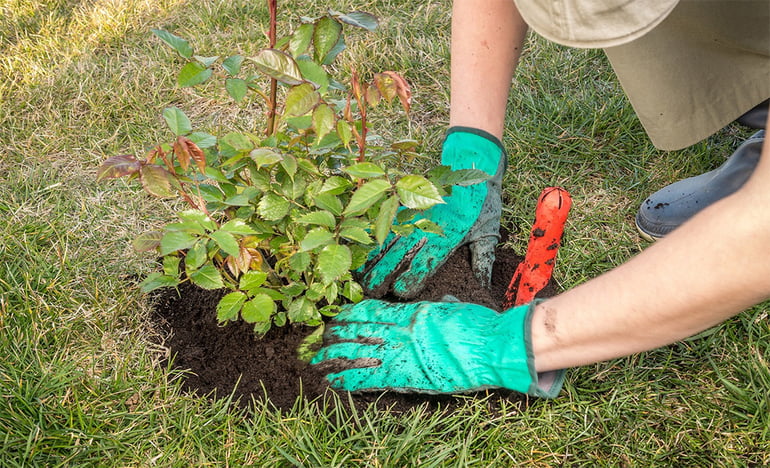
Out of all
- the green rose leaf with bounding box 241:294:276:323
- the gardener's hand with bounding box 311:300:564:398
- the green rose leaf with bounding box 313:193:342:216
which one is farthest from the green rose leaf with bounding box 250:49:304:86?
the gardener's hand with bounding box 311:300:564:398

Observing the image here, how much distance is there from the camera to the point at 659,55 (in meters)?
1.72

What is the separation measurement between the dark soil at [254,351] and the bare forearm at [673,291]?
33cm

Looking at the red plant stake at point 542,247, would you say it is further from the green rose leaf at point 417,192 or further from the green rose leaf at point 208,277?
the green rose leaf at point 208,277

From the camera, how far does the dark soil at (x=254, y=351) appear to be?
1.54 m

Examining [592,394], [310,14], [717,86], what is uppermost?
[717,86]

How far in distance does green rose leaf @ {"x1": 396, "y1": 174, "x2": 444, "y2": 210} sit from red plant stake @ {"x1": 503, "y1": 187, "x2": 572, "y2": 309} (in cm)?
55

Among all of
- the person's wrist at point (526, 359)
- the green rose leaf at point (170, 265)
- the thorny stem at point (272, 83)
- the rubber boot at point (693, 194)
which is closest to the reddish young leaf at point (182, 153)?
the thorny stem at point (272, 83)

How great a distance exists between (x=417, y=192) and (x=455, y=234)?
611 mm

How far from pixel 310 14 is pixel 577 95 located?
135cm

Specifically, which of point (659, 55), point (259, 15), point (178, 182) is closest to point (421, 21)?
point (259, 15)

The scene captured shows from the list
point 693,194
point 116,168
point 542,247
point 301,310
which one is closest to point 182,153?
point 116,168

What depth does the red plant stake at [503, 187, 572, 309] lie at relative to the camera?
63.5 inches

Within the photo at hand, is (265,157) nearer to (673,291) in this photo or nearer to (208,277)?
(208,277)

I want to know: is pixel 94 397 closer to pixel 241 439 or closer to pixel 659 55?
pixel 241 439
